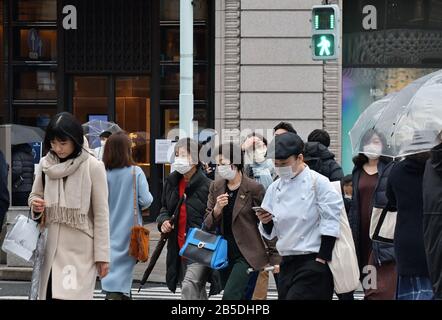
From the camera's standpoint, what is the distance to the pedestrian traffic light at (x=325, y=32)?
1636 centimetres

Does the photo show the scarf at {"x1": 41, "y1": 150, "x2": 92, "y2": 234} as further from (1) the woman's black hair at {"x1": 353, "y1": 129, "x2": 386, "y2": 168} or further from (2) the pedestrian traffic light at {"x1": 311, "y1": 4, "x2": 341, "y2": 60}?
(2) the pedestrian traffic light at {"x1": 311, "y1": 4, "x2": 341, "y2": 60}

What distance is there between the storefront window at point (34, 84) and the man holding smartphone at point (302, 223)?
14.4 m

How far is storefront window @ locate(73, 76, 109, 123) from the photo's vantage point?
2166 centimetres

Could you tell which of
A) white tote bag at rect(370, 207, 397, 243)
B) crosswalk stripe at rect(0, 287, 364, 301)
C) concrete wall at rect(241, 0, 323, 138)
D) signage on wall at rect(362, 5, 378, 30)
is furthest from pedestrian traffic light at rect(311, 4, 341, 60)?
white tote bag at rect(370, 207, 397, 243)

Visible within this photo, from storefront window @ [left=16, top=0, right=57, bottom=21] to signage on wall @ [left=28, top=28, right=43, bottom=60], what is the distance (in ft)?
1.01

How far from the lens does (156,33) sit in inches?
837

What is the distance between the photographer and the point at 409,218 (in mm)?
7258

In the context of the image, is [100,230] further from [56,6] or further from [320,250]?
[56,6]

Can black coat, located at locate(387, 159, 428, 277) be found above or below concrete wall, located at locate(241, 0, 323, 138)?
below

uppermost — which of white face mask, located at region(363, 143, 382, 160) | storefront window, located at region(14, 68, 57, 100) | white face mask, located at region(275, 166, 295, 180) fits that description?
storefront window, located at region(14, 68, 57, 100)

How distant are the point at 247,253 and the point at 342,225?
66.7 inches

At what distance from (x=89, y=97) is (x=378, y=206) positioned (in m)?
13.9
